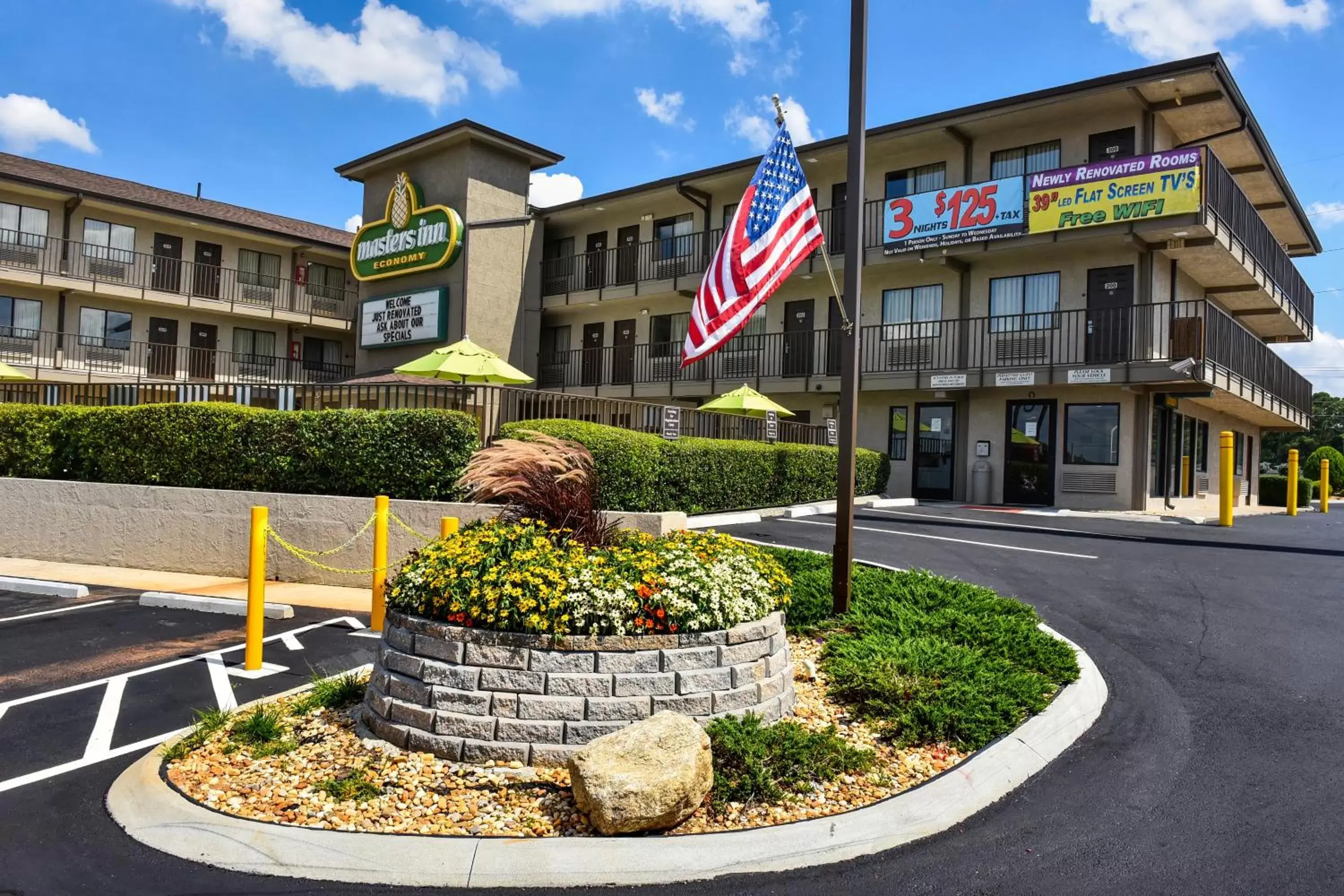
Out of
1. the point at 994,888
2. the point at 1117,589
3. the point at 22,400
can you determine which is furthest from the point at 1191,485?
the point at 22,400

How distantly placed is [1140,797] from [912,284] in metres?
20.8

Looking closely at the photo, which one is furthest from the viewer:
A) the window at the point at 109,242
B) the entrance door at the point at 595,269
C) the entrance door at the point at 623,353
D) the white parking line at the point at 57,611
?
the window at the point at 109,242

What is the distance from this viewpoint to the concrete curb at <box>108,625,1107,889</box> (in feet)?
12.3

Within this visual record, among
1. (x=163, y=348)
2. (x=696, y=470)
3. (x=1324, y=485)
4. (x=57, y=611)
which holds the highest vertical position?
(x=163, y=348)

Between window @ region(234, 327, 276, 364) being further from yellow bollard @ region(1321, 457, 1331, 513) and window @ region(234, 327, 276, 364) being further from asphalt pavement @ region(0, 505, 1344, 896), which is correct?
yellow bollard @ region(1321, 457, 1331, 513)

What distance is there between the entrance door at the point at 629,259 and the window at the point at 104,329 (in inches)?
719

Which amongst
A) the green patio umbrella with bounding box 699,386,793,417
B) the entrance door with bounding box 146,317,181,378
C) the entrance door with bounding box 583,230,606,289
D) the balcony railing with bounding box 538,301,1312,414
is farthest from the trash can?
the entrance door with bounding box 146,317,181,378

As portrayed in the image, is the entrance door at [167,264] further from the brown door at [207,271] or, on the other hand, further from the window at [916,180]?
the window at [916,180]

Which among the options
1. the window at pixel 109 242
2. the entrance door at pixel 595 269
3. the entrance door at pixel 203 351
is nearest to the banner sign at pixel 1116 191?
the entrance door at pixel 595 269

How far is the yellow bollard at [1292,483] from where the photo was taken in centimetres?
2325

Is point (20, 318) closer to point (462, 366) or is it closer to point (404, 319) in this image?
point (404, 319)

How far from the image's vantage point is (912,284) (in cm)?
2389

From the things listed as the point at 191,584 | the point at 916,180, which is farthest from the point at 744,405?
the point at 191,584

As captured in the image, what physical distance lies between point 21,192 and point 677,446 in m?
28.1
